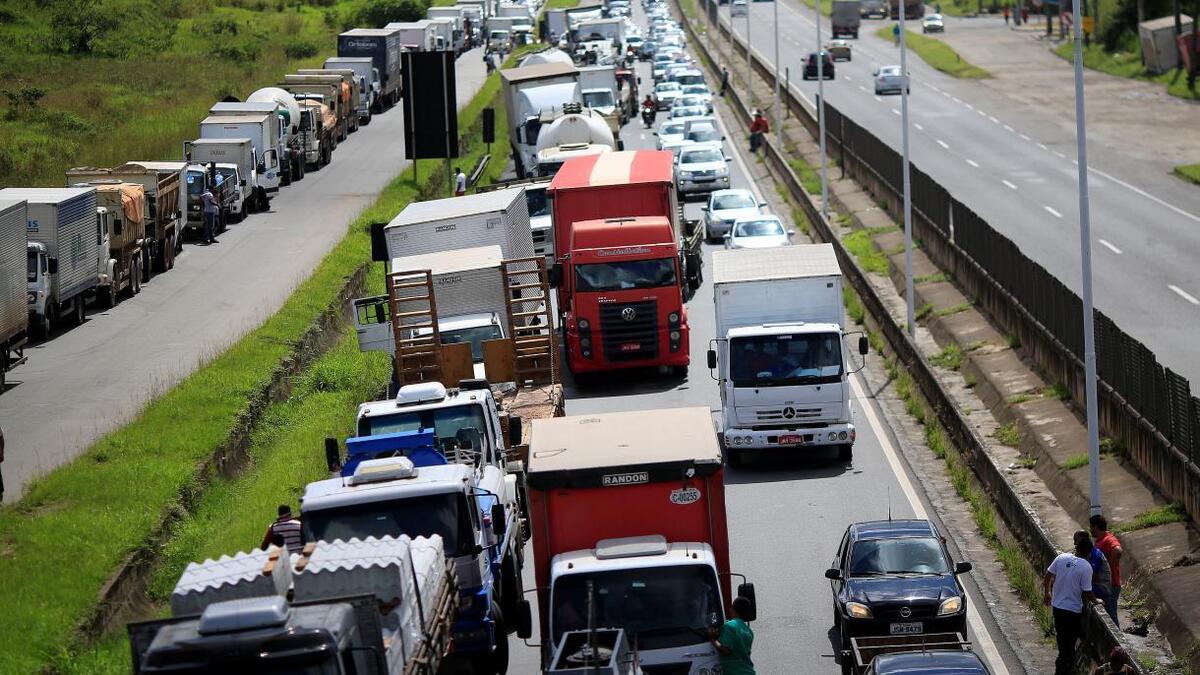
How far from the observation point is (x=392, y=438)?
2014cm

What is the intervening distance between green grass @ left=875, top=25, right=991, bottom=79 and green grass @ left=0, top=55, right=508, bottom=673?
69.1m

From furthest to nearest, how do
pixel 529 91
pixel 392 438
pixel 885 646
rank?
1. pixel 529 91
2. pixel 392 438
3. pixel 885 646

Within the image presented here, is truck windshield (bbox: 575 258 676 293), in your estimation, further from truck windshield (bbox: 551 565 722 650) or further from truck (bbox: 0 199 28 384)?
truck windshield (bbox: 551 565 722 650)

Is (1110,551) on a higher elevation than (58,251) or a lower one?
lower

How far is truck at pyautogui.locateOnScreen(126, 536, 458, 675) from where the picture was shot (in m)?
12.2

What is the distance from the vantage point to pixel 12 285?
36062 mm

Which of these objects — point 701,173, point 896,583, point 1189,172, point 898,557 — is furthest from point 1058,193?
point 896,583

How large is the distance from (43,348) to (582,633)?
28.0 metres

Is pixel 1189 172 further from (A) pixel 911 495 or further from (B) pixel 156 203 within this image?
(A) pixel 911 495

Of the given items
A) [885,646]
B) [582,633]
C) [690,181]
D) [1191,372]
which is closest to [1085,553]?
[885,646]

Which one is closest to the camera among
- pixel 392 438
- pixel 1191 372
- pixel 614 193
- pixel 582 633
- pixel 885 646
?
pixel 582 633

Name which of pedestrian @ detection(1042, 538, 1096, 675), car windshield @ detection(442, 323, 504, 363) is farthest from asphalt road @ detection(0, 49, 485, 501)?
pedestrian @ detection(1042, 538, 1096, 675)

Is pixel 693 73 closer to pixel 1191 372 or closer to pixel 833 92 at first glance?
pixel 833 92

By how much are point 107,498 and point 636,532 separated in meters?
10.6
